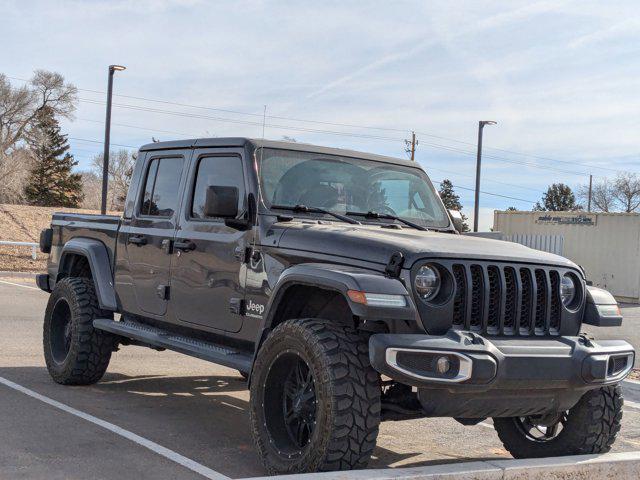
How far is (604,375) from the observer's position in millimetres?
4617

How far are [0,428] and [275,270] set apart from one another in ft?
7.44

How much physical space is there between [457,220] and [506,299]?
2.02 meters

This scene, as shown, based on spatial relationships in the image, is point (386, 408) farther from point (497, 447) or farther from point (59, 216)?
point (59, 216)

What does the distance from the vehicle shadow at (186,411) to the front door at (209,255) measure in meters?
0.81

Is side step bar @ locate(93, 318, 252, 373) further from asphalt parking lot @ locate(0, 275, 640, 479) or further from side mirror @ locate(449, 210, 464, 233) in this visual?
side mirror @ locate(449, 210, 464, 233)

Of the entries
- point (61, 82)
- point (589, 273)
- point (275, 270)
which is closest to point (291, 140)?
point (275, 270)

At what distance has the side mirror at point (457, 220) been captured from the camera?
6559 mm

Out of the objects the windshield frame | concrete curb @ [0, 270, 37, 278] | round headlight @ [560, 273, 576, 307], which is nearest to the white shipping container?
concrete curb @ [0, 270, 37, 278]

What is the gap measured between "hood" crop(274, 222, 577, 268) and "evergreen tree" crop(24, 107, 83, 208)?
57299 millimetres

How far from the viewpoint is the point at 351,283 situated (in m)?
4.29

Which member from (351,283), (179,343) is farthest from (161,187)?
(351,283)

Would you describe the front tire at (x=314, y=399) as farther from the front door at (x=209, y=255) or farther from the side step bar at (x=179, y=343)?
the front door at (x=209, y=255)

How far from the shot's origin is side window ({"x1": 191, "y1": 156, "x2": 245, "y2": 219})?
5883 millimetres

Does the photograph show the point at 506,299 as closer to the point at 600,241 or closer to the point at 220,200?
the point at 220,200
